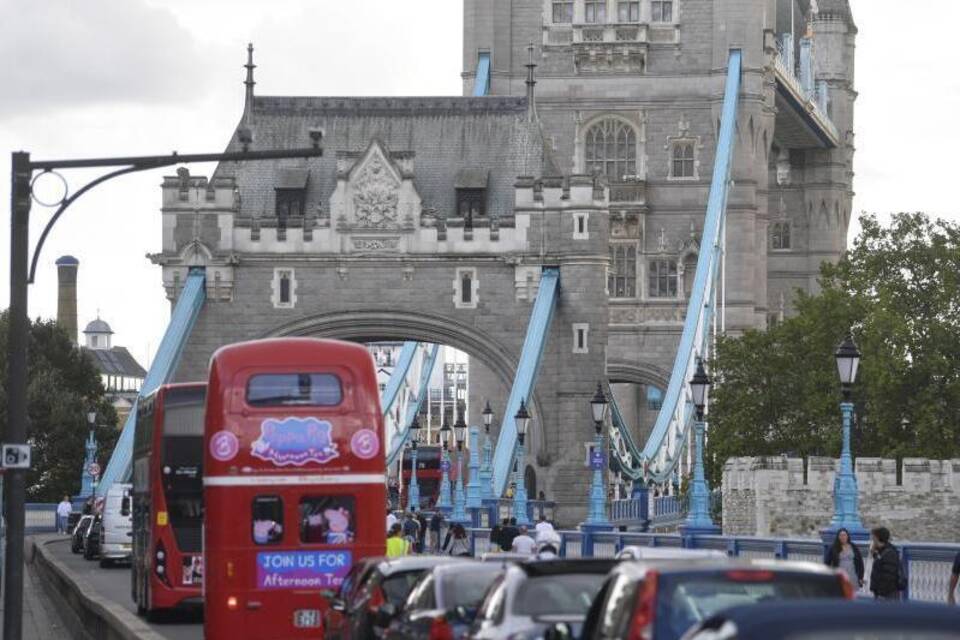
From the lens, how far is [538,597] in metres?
16.3

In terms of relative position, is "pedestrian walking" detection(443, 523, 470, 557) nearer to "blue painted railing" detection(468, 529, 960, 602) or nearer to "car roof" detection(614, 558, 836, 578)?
"blue painted railing" detection(468, 529, 960, 602)

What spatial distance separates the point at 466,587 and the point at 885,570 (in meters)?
7.75

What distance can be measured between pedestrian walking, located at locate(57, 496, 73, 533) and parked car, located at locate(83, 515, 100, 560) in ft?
88.9

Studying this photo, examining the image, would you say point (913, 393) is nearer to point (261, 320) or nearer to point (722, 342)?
point (722, 342)

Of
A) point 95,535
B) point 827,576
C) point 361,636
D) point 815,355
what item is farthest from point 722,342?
point 827,576

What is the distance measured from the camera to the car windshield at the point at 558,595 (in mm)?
16109

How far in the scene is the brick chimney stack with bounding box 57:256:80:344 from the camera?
162m

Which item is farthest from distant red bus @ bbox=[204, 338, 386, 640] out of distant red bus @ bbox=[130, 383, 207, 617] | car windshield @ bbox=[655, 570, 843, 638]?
car windshield @ bbox=[655, 570, 843, 638]

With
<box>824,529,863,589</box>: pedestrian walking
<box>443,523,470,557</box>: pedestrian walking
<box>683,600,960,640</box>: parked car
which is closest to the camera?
<box>683,600,960,640</box>: parked car

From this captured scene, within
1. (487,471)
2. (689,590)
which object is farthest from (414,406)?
(689,590)

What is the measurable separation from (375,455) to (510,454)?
46.4 m

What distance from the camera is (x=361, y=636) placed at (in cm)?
2125

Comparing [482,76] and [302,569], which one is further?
[482,76]

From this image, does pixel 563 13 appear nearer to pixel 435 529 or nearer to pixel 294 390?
pixel 435 529
